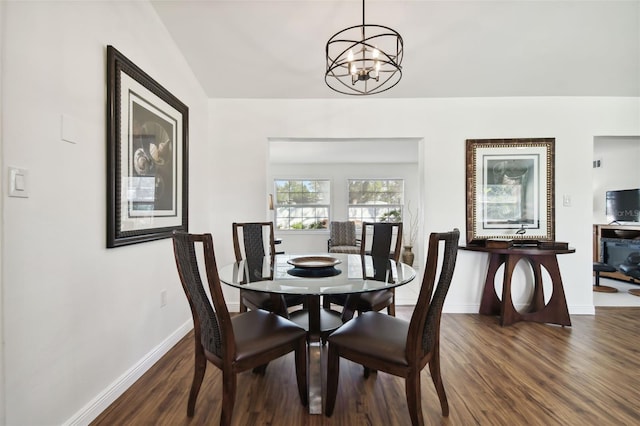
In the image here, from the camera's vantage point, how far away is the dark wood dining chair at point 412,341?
1209mm

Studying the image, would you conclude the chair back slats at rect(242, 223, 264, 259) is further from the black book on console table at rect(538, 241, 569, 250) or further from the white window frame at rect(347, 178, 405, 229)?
the white window frame at rect(347, 178, 405, 229)

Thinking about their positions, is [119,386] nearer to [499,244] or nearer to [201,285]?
[201,285]

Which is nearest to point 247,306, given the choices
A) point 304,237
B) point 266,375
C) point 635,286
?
point 266,375

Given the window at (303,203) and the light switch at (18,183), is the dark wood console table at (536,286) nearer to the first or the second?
the light switch at (18,183)

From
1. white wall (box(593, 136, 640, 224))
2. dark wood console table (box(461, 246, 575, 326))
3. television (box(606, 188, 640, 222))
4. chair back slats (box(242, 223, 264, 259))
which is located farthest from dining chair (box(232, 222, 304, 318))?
television (box(606, 188, 640, 222))

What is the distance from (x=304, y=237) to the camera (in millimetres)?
6426

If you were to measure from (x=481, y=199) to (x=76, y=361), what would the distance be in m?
3.47

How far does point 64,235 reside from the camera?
130cm

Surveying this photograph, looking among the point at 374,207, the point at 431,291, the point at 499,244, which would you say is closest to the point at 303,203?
the point at 374,207

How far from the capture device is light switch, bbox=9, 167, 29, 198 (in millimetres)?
1071

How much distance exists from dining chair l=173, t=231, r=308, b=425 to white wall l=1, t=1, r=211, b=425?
0.53 meters

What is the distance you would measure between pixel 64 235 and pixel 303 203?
5.26m

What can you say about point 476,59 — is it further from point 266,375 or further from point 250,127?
point 266,375

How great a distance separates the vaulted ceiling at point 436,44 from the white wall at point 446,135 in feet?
0.47
